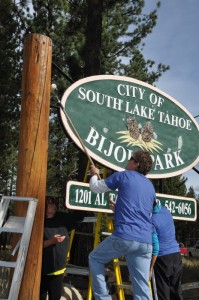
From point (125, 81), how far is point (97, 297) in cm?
313

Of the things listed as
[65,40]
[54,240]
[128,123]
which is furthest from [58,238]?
[65,40]

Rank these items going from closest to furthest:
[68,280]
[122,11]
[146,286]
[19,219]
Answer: [146,286], [19,219], [68,280], [122,11]

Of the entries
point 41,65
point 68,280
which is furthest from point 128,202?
point 68,280

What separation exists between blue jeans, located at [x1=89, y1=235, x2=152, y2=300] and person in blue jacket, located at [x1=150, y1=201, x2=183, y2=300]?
0.98m

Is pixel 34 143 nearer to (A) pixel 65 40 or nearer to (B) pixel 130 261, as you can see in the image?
(B) pixel 130 261

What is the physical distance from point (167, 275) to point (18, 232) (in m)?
1.90

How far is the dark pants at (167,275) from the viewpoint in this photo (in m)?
4.96

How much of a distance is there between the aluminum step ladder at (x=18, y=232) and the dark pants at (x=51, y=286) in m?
0.44

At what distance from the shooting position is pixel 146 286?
150 inches

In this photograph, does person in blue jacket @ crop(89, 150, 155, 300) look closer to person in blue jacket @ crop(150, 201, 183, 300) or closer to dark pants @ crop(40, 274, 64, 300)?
dark pants @ crop(40, 274, 64, 300)

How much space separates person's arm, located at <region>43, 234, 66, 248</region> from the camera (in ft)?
14.5

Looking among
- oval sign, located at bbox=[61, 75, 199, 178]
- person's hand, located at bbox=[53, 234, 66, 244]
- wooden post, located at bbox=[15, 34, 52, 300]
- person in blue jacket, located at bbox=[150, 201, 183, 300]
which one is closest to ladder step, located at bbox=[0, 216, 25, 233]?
wooden post, located at bbox=[15, 34, 52, 300]

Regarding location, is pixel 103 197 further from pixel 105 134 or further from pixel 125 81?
pixel 125 81

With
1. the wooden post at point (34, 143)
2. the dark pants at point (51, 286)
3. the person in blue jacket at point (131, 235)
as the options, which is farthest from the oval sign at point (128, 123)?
the dark pants at point (51, 286)
